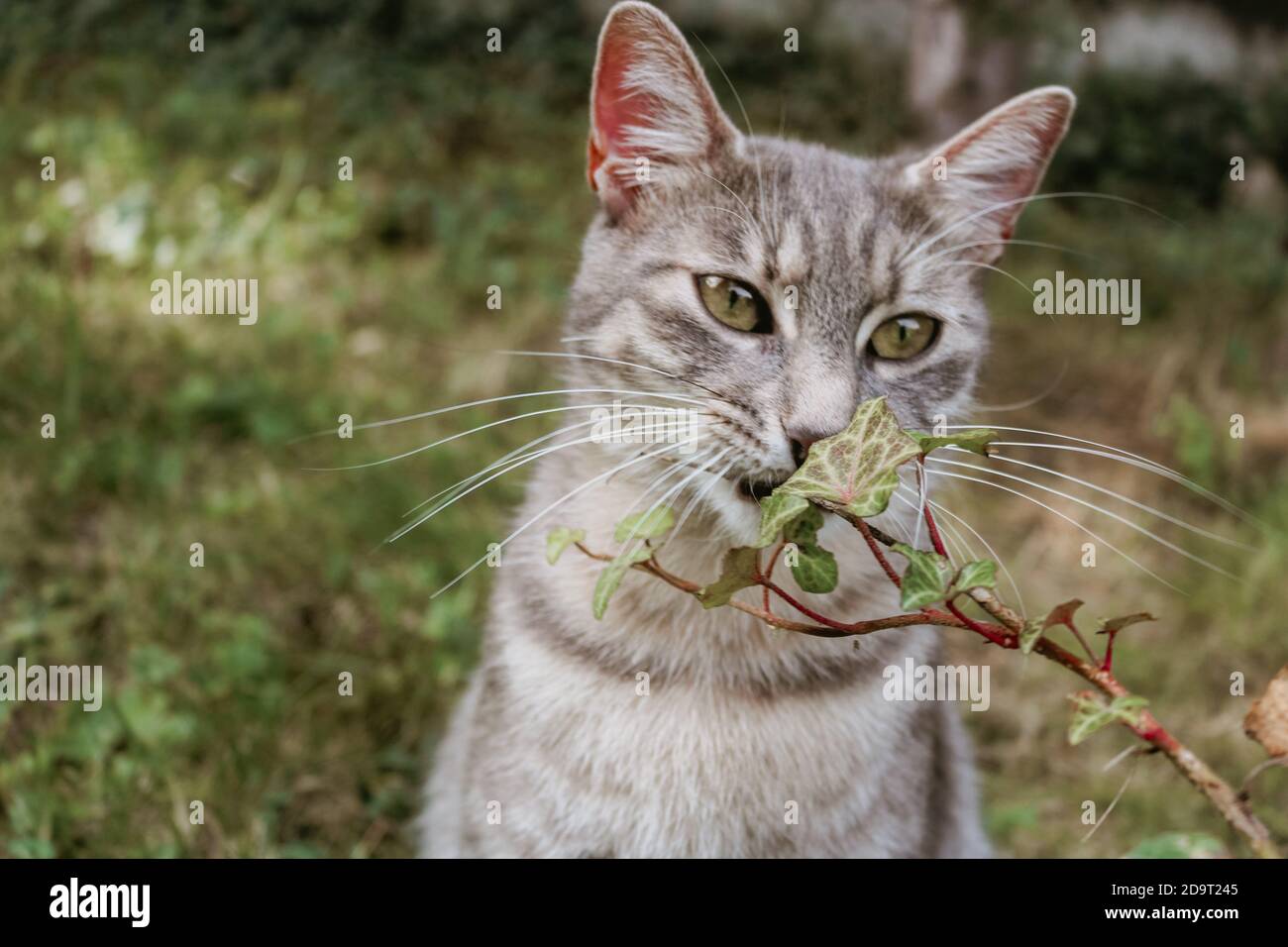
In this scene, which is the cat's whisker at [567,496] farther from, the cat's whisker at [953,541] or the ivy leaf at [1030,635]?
the ivy leaf at [1030,635]

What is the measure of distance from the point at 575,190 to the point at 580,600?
370cm

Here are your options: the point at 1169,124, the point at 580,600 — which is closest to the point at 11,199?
the point at 580,600

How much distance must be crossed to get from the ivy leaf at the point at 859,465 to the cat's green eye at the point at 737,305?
40 cm

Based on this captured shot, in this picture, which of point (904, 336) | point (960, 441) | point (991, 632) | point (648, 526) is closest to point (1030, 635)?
point (991, 632)

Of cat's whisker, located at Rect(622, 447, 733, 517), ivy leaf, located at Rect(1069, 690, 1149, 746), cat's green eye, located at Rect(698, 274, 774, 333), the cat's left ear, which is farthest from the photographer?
the cat's left ear

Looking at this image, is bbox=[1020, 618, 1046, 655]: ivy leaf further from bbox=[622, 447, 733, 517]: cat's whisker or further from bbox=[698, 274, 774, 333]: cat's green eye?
bbox=[698, 274, 774, 333]: cat's green eye

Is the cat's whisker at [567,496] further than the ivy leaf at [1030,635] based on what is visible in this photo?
Yes

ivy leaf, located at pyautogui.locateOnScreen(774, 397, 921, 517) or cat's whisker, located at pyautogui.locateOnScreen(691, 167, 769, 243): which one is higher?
cat's whisker, located at pyautogui.locateOnScreen(691, 167, 769, 243)

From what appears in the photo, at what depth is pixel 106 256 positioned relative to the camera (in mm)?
4262

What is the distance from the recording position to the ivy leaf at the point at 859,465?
5.32ft

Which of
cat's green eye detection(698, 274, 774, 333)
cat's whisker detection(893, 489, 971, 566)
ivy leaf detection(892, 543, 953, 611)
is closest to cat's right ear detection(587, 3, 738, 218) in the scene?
cat's green eye detection(698, 274, 774, 333)

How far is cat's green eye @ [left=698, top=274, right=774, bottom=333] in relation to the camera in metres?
2.11

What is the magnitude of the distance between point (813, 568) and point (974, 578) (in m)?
0.23

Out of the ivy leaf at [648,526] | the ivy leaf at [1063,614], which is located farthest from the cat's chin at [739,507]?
the ivy leaf at [1063,614]
